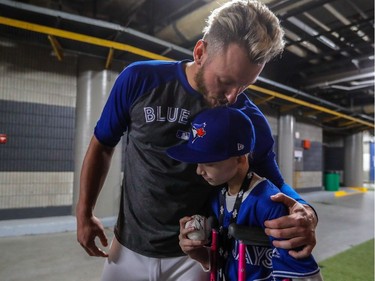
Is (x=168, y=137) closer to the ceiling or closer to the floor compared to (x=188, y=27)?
closer to the floor

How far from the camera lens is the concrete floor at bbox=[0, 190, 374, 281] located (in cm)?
274

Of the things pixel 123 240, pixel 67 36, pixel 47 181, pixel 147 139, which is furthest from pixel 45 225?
pixel 147 139

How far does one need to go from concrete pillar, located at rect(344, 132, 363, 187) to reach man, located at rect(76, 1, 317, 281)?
12.2m

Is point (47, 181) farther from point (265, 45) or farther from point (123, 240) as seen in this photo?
point (265, 45)

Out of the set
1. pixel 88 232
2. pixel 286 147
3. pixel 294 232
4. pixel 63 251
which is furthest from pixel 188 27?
pixel 286 147

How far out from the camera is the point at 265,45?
89 centimetres

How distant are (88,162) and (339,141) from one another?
1314 centimetres

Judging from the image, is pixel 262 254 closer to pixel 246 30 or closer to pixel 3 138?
pixel 246 30

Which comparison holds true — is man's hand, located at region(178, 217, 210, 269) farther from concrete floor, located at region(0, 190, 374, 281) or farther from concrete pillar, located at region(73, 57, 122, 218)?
concrete pillar, located at region(73, 57, 122, 218)

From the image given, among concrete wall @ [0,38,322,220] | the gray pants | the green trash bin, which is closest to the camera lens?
the gray pants

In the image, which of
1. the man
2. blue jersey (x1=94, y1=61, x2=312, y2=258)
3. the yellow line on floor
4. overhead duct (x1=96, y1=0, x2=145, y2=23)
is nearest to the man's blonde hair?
the man

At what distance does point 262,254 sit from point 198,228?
0.24 meters

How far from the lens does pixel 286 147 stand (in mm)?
7969

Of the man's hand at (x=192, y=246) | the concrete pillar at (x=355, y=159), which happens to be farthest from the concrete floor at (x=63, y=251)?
the concrete pillar at (x=355, y=159)
